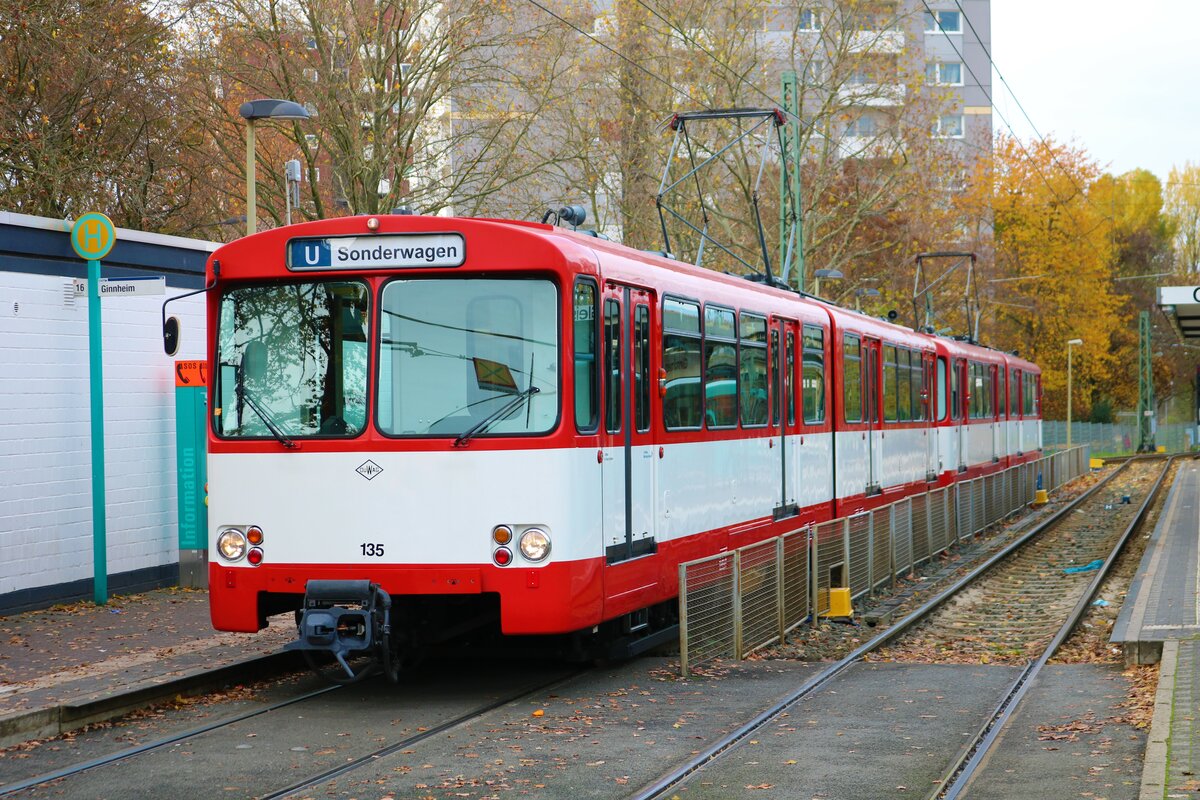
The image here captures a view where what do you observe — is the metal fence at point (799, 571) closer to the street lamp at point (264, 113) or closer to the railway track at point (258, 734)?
the railway track at point (258, 734)

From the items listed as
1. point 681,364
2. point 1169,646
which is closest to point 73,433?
point 681,364

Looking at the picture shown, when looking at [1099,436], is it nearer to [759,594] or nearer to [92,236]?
[759,594]

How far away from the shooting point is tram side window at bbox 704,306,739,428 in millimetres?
13195

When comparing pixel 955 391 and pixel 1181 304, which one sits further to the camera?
pixel 955 391

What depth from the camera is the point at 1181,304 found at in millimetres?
22984

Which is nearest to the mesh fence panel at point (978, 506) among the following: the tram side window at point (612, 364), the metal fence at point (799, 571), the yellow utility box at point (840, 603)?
the metal fence at point (799, 571)

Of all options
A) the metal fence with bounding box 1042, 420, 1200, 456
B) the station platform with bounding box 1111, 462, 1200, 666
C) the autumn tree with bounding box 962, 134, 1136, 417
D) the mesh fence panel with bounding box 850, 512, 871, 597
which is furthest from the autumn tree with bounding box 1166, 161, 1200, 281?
the mesh fence panel with bounding box 850, 512, 871, 597

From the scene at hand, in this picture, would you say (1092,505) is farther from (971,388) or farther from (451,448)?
(451,448)

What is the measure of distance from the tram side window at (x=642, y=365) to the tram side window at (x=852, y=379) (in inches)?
307

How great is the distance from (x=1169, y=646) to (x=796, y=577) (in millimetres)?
3578

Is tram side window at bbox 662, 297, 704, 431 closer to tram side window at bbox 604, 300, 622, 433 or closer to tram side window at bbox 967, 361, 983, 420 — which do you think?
tram side window at bbox 604, 300, 622, 433

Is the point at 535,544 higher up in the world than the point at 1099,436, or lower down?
higher up

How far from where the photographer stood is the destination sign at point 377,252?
1023cm

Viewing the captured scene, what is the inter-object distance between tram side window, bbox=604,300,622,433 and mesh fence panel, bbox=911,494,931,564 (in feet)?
34.3
